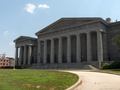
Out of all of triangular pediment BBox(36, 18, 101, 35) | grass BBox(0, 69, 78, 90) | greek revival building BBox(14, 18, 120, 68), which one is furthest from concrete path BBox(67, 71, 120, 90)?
triangular pediment BBox(36, 18, 101, 35)

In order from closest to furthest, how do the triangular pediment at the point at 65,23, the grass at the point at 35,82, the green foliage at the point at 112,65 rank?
the grass at the point at 35,82 → the green foliage at the point at 112,65 → the triangular pediment at the point at 65,23

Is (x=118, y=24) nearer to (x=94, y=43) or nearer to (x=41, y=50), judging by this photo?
(x=94, y=43)

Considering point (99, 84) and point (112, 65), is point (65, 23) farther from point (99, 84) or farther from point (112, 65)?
point (99, 84)

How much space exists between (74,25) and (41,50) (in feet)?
78.6

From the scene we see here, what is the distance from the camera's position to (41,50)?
61.3 meters

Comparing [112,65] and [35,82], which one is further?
[112,65]

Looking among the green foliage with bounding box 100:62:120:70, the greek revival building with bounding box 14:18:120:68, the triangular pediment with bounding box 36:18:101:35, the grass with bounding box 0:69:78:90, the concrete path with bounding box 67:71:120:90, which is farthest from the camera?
the triangular pediment with bounding box 36:18:101:35

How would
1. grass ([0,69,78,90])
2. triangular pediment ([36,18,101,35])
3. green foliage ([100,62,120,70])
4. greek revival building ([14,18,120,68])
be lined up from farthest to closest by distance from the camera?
1. triangular pediment ([36,18,101,35])
2. greek revival building ([14,18,120,68])
3. green foliage ([100,62,120,70])
4. grass ([0,69,78,90])

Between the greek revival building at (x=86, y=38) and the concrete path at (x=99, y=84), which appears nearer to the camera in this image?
the concrete path at (x=99, y=84)

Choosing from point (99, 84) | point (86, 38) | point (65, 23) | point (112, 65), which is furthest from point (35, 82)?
point (65, 23)

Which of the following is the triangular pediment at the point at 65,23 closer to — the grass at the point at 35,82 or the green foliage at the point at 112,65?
the green foliage at the point at 112,65

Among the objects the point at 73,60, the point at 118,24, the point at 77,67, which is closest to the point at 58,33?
the point at 73,60

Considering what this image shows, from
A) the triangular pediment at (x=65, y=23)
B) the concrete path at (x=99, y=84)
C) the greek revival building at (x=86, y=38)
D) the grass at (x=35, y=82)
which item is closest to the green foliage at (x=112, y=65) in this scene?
Result: the greek revival building at (x=86, y=38)

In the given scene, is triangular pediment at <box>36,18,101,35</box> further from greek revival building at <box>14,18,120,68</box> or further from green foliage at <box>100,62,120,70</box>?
green foliage at <box>100,62,120,70</box>
